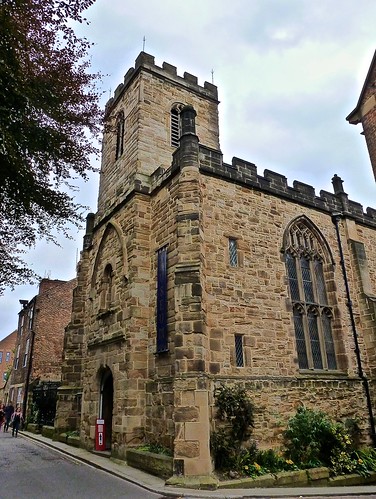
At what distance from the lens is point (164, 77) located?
15422 millimetres

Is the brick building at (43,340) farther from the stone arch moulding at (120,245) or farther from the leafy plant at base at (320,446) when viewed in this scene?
the leafy plant at base at (320,446)

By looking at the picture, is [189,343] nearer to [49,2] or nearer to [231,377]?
[231,377]

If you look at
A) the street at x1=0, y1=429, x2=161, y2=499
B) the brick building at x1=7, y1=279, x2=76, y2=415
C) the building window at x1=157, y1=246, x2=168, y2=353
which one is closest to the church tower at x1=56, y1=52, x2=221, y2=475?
the building window at x1=157, y1=246, x2=168, y2=353

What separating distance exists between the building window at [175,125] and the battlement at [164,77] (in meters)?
1.21

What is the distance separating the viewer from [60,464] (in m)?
10.3

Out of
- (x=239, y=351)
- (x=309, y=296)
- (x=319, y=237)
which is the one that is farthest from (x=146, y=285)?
(x=319, y=237)

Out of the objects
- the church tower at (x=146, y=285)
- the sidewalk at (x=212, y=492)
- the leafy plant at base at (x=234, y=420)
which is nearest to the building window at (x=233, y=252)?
the church tower at (x=146, y=285)

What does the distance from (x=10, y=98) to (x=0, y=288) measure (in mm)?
7373

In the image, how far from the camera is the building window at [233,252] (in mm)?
11117

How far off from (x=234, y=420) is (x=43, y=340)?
19.1m

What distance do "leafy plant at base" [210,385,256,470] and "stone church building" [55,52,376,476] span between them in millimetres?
270

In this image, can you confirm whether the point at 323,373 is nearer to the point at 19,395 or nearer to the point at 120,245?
the point at 120,245

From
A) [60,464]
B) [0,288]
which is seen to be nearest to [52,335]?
[0,288]

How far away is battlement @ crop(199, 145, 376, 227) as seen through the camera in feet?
38.2
